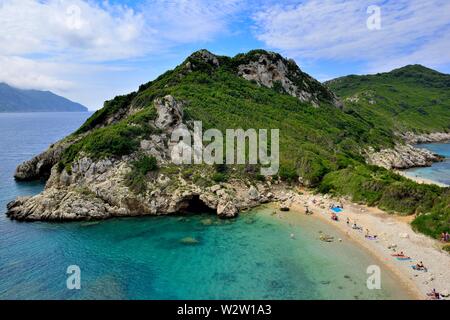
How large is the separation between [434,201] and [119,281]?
143 feet

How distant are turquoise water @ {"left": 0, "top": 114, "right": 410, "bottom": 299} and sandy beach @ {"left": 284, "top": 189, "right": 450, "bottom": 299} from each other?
5.43ft

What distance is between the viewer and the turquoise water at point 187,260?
1232 inches

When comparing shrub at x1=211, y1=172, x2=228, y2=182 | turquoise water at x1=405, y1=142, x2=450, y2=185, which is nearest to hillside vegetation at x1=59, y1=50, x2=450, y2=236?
shrub at x1=211, y1=172, x2=228, y2=182

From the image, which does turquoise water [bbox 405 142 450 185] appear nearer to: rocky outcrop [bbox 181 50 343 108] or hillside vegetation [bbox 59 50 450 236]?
hillside vegetation [bbox 59 50 450 236]

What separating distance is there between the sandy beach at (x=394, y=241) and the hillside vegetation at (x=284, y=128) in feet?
7.90

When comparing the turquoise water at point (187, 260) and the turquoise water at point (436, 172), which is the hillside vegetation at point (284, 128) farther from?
the turquoise water at point (436, 172)

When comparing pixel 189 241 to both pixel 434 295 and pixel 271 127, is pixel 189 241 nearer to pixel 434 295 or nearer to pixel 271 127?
pixel 434 295

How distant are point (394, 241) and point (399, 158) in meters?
65.7

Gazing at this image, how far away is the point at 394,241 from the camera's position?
40344 millimetres

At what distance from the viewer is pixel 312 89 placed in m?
125

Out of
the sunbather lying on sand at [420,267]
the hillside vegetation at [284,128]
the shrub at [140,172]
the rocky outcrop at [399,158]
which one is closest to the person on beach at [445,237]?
the hillside vegetation at [284,128]

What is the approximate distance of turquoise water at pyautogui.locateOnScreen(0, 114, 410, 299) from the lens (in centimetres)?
3128

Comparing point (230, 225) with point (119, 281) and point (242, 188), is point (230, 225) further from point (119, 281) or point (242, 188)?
point (119, 281)

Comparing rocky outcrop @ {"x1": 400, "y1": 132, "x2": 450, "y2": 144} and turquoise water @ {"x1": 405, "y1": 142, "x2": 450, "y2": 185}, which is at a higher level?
rocky outcrop @ {"x1": 400, "y1": 132, "x2": 450, "y2": 144}
